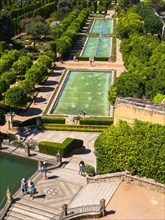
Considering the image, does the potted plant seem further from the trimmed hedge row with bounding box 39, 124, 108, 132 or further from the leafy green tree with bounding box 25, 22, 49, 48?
the leafy green tree with bounding box 25, 22, 49, 48

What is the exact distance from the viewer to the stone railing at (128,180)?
85.0 feet

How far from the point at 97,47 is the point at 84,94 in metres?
31.0

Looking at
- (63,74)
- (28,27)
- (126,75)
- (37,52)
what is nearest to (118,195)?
(126,75)

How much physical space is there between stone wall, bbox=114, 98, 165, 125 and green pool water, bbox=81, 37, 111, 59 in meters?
44.4

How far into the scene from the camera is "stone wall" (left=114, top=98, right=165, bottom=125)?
25906 mm

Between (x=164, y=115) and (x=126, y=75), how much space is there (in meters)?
17.3

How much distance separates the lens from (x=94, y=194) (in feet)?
86.4

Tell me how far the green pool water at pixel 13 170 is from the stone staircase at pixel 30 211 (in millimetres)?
2399

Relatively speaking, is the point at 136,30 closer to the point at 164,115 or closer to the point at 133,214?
the point at 164,115

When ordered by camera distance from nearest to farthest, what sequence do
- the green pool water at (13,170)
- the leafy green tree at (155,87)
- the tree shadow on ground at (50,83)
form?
the green pool water at (13,170), the leafy green tree at (155,87), the tree shadow on ground at (50,83)

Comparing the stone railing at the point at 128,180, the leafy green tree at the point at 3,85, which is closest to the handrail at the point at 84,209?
the stone railing at the point at 128,180

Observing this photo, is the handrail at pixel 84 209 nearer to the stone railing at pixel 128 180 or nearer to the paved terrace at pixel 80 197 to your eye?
the paved terrace at pixel 80 197

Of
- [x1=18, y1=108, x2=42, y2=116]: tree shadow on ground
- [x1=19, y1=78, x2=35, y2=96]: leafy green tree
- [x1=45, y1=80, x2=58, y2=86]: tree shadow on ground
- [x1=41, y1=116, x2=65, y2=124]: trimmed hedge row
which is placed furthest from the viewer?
[x1=45, y1=80, x2=58, y2=86]: tree shadow on ground

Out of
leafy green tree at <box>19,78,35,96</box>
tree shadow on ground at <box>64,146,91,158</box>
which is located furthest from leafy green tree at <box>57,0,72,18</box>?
tree shadow on ground at <box>64,146,91,158</box>
